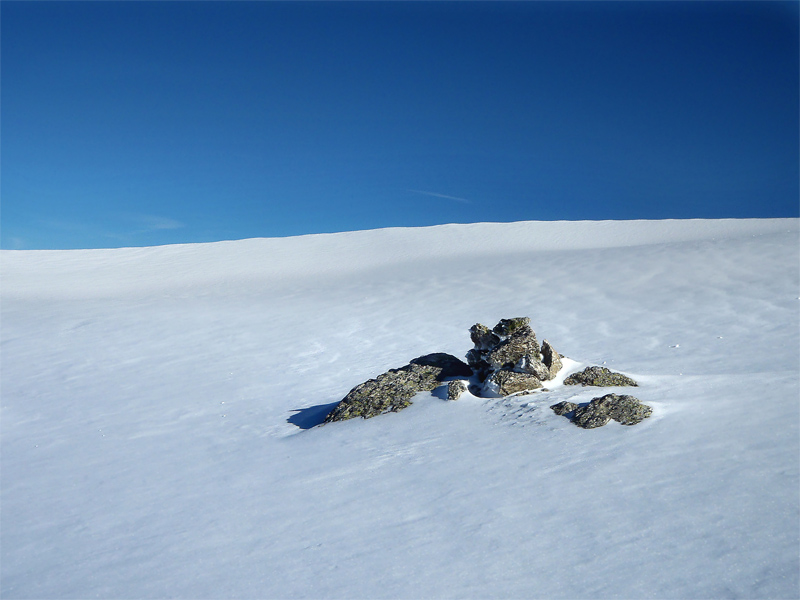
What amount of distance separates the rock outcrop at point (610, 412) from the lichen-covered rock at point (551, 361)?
4.00 ft

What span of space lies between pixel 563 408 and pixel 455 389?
1.34 meters

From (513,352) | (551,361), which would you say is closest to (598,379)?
(551,361)

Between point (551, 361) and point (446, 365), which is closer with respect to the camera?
point (551, 361)

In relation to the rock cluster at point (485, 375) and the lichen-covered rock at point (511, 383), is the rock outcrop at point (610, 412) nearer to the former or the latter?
the rock cluster at point (485, 375)

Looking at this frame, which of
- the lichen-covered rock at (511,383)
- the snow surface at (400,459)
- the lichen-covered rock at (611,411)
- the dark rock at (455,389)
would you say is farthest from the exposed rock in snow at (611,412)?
the dark rock at (455,389)

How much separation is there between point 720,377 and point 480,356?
2848 mm

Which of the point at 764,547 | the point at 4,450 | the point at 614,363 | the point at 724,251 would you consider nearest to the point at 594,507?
the point at 764,547

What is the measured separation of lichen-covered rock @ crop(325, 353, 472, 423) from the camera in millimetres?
7223

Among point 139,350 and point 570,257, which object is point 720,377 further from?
point 570,257

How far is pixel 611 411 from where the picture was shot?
5.72m

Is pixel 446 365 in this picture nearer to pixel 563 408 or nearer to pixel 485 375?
pixel 485 375

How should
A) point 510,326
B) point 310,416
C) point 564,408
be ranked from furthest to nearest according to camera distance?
point 310,416, point 510,326, point 564,408

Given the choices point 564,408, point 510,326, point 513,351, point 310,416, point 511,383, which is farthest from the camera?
point 310,416

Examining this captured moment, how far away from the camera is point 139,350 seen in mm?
12891
